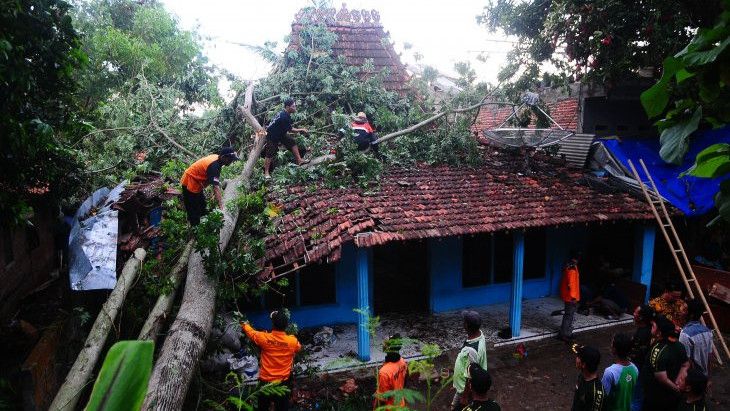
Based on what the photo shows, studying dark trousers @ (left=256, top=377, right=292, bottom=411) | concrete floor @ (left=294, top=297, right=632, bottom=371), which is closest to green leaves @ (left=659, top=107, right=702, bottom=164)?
dark trousers @ (left=256, top=377, right=292, bottom=411)

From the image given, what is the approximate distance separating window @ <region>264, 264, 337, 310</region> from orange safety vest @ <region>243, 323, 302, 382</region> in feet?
10.8

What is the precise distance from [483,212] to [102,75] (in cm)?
1248

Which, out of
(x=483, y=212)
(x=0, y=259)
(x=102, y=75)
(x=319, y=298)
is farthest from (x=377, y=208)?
(x=102, y=75)

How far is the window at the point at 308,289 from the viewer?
27.3 ft

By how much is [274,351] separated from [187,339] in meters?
0.93

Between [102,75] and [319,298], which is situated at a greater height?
[102,75]

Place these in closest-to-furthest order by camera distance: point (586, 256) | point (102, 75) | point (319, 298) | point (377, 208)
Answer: point (377, 208), point (319, 298), point (586, 256), point (102, 75)

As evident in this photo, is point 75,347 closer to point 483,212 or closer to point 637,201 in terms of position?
point 483,212

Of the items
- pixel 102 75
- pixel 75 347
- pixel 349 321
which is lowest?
pixel 349 321

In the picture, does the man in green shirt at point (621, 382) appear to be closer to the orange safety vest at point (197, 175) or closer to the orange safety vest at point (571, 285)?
Result: the orange safety vest at point (571, 285)

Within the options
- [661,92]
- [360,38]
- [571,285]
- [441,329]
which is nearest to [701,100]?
[661,92]

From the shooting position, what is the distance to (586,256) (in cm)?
1020

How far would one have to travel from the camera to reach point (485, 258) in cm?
977

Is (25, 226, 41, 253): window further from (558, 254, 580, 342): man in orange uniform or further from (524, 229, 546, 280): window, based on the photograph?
(524, 229, 546, 280): window
